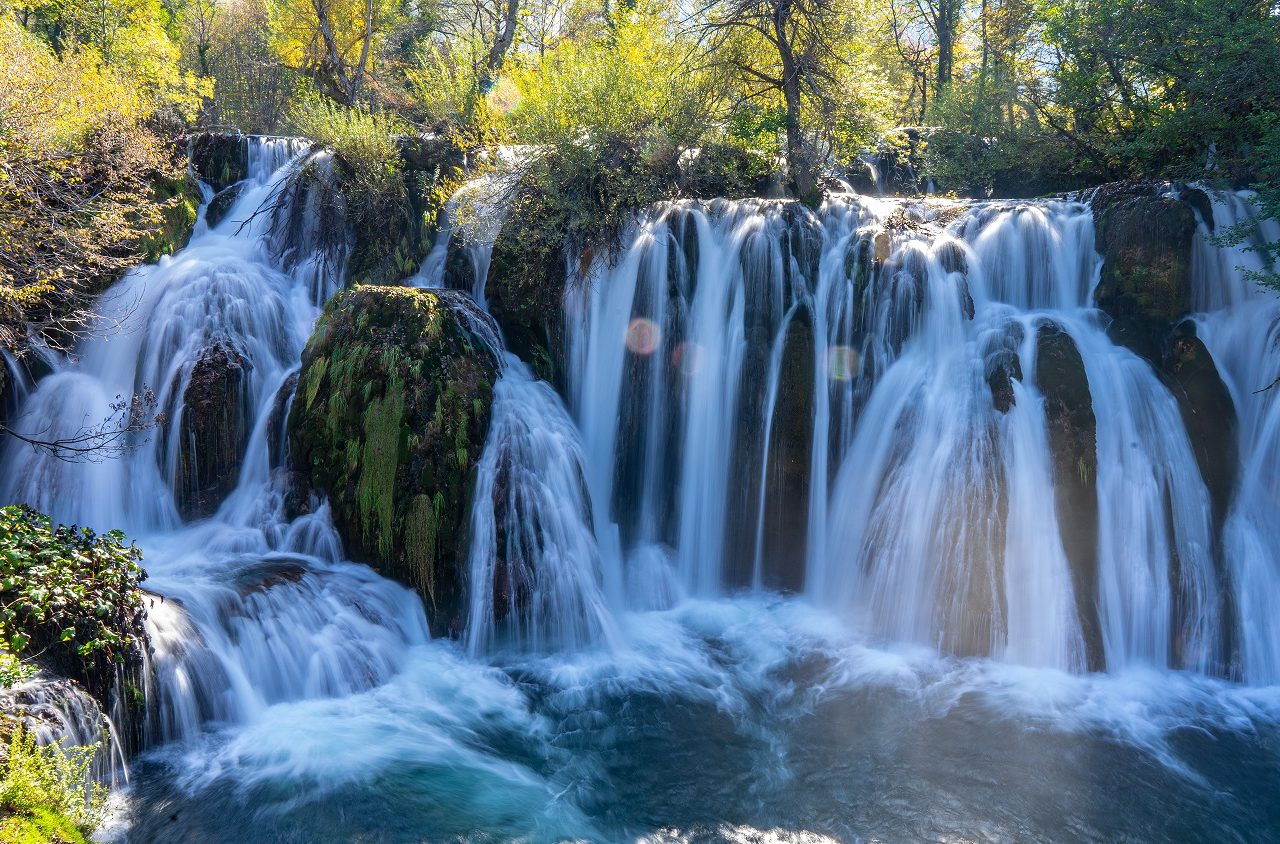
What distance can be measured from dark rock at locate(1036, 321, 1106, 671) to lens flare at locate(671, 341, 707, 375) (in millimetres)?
4219

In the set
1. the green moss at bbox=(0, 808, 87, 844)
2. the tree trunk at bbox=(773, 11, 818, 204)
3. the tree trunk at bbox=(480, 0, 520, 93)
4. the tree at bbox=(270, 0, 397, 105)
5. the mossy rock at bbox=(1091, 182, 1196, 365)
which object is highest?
the tree at bbox=(270, 0, 397, 105)

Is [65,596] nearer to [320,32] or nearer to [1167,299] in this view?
[1167,299]

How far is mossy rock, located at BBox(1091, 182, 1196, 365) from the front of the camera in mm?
9211

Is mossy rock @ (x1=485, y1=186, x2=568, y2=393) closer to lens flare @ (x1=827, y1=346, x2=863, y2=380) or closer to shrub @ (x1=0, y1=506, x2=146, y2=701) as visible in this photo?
lens flare @ (x1=827, y1=346, x2=863, y2=380)

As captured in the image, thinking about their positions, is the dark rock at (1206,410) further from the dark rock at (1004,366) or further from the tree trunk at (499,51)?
the tree trunk at (499,51)

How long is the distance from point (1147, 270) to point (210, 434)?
488 inches

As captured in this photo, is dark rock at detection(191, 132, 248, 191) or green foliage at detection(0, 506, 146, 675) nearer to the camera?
green foliage at detection(0, 506, 146, 675)

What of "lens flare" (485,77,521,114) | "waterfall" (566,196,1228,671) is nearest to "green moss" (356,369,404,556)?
"waterfall" (566,196,1228,671)

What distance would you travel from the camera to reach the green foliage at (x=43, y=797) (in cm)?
402

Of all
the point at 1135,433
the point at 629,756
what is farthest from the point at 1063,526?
the point at 629,756

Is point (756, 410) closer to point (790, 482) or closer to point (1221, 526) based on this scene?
point (790, 482)

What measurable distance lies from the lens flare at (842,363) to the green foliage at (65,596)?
7.99 meters

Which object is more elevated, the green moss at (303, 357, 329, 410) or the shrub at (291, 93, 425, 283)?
the shrub at (291, 93, 425, 283)

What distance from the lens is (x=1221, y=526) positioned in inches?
317
